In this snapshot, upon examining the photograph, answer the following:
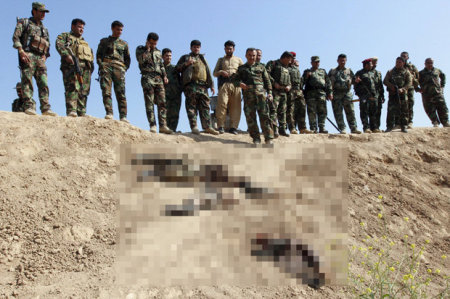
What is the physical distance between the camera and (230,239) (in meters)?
3.59

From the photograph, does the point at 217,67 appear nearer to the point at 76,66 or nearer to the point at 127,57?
the point at 127,57

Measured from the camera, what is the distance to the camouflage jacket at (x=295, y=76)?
8898 millimetres

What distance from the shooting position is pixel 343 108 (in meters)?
9.46

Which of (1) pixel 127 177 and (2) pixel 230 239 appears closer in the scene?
(2) pixel 230 239

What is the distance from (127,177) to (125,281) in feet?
3.40

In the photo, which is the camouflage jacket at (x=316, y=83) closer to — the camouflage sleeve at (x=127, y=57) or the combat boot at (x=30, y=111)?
the camouflage sleeve at (x=127, y=57)

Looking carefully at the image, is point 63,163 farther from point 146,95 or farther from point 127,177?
point 146,95

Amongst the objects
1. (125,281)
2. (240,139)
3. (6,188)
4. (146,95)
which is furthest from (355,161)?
(6,188)

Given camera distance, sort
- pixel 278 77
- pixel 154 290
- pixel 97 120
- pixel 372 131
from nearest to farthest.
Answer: pixel 154 290
pixel 97 120
pixel 278 77
pixel 372 131

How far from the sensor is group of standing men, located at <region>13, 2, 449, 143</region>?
6594 millimetres

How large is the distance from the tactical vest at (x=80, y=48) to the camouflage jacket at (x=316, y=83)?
5.01 meters

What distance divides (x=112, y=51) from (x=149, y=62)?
2.37 ft

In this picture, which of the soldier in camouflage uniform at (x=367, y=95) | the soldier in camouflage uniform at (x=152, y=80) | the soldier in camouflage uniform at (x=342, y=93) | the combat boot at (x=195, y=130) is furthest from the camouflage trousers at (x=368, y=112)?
the soldier in camouflage uniform at (x=152, y=80)

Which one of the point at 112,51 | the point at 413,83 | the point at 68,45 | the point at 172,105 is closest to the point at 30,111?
the point at 68,45
